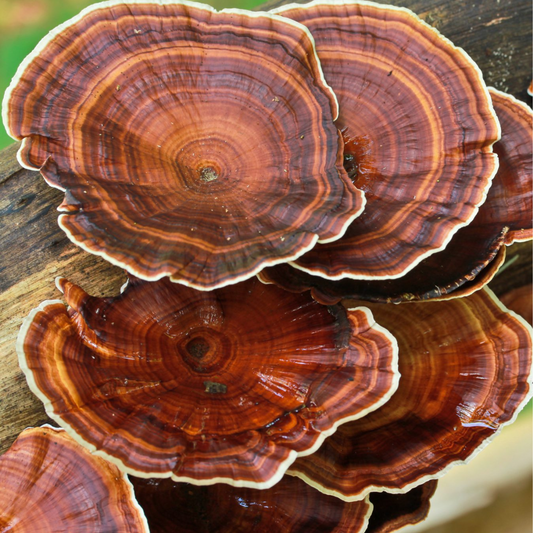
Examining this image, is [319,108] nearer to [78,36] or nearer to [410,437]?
[78,36]

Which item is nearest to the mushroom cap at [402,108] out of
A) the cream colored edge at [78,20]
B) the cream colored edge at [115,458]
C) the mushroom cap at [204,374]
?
the cream colored edge at [78,20]

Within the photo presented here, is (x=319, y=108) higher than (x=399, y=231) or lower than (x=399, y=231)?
higher

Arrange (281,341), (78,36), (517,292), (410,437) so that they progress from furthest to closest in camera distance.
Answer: (517,292) < (410,437) < (281,341) < (78,36)

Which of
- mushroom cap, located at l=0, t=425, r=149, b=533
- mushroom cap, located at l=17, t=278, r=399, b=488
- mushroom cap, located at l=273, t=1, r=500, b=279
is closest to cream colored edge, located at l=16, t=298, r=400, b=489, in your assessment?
mushroom cap, located at l=17, t=278, r=399, b=488

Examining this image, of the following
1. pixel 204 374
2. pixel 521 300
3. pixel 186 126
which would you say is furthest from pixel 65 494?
pixel 521 300

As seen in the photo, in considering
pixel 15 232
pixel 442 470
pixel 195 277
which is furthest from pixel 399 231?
pixel 15 232
